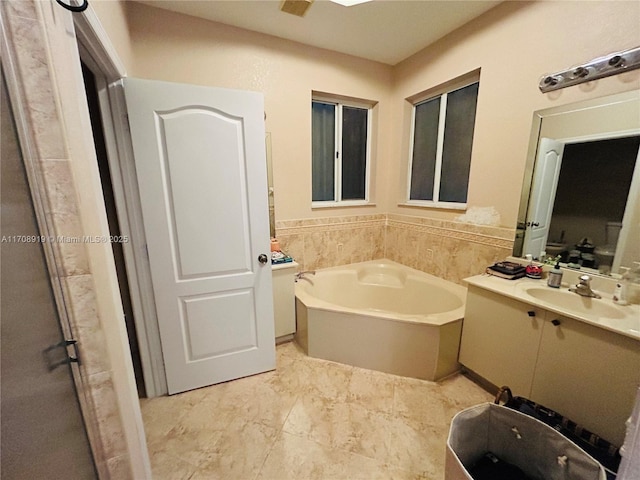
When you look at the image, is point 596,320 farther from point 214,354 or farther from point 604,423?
point 214,354

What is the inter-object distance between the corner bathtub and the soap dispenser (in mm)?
558

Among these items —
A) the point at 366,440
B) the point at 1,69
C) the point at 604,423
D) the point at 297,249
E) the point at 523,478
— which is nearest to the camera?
the point at 1,69

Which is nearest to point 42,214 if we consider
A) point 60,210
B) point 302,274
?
point 60,210

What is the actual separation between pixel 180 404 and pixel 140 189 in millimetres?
1364

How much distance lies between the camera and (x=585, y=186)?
5.11 feet

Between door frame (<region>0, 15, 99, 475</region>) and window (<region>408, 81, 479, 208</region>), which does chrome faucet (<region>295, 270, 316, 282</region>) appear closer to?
window (<region>408, 81, 479, 208</region>)

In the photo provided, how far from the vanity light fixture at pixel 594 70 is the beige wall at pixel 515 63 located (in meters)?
0.04

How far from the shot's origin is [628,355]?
3.62 feet

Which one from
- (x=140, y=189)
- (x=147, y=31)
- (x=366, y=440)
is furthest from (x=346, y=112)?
(x=366, y=440)

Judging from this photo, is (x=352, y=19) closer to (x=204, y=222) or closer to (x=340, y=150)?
(x=340, y=150)

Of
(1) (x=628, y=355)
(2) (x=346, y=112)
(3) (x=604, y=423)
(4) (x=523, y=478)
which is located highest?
(2) (x=346, y=112)

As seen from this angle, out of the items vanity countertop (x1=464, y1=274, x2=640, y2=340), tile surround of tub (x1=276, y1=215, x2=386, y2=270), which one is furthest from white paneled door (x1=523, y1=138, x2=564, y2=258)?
tile surround of tub (x1=276, y1=215, x2=386, y2=270)

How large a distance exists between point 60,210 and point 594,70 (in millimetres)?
2477

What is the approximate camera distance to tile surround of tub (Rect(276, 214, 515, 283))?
212 centimetres
